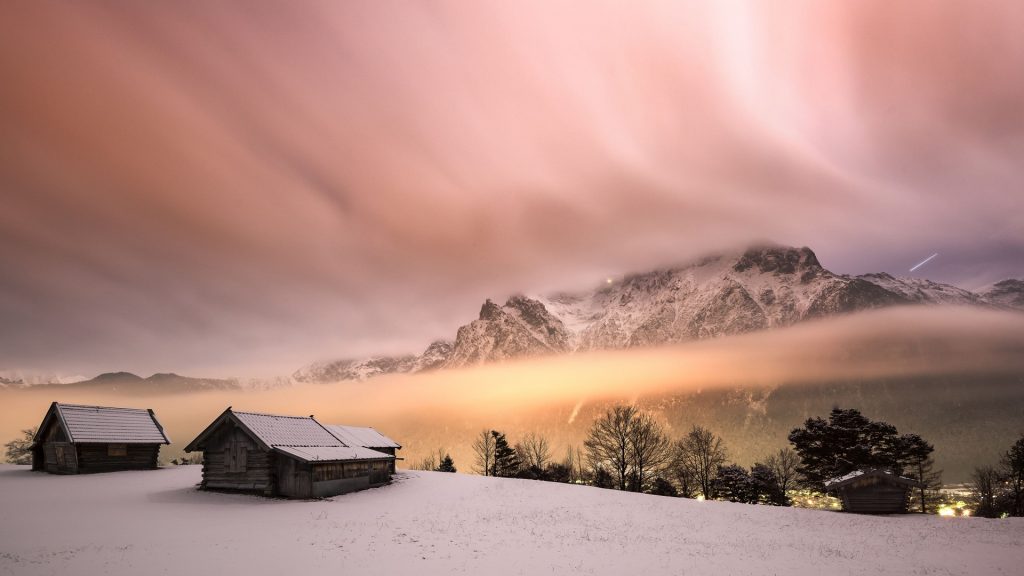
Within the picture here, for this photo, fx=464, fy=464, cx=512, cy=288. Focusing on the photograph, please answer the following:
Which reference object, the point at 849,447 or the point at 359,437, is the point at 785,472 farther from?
the point at 359,437

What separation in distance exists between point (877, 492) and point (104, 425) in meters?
79.1

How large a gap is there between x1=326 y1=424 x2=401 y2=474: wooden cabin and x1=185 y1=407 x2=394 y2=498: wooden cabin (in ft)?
21.9

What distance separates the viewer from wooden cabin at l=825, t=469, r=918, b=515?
142 ft

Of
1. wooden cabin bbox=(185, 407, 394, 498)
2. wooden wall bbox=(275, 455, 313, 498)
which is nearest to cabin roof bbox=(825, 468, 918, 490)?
wooden cabin bbox=(185, 407, 394, 498)

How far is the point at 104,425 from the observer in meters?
50.5

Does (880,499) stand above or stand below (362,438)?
below

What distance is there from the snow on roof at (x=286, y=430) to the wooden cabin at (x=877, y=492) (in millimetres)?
49469

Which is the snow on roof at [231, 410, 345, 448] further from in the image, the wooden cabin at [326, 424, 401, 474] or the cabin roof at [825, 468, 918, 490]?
the cabin roof at [825, 468, 918, 490]

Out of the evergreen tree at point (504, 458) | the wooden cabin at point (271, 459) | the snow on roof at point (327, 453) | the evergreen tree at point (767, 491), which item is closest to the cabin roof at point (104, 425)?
the wooden cabin at point (271, 459)

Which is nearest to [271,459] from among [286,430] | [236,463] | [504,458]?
[236,463]

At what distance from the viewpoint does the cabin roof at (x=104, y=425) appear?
47.7 metres

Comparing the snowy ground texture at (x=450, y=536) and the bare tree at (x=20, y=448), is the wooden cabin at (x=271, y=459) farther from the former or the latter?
the bare tree at (x=20, y=448)

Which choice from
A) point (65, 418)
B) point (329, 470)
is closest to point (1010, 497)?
point (329, 470)

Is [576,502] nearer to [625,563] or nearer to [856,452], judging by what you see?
[625,563]
